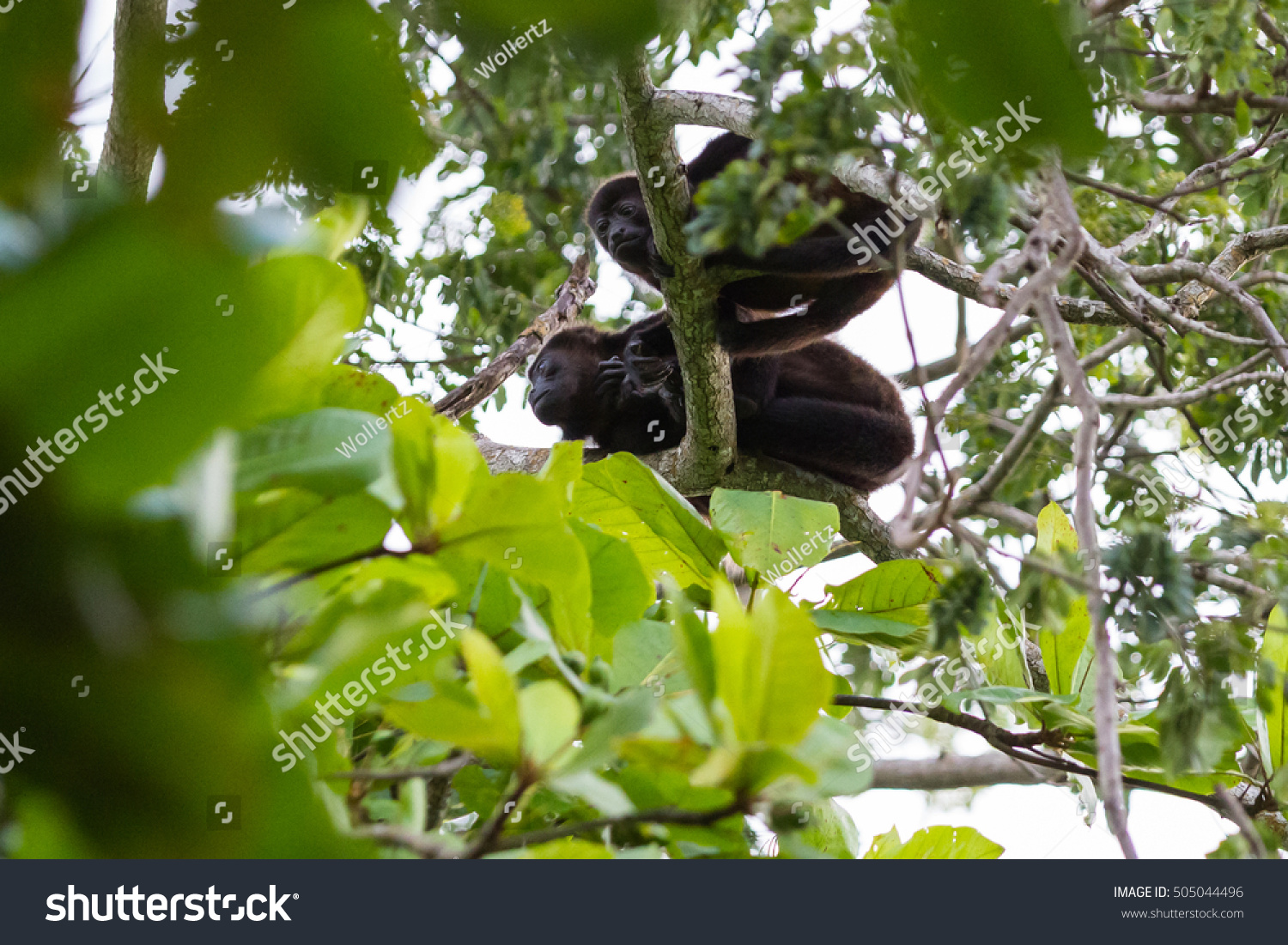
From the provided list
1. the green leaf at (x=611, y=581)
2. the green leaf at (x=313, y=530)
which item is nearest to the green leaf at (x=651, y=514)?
the green leaf at (x=611, y=581)

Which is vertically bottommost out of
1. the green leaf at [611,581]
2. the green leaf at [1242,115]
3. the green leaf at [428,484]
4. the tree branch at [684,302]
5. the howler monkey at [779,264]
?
the green leaf at [428,484]

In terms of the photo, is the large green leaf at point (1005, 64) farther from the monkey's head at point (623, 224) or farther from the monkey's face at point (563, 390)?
the monkey's face at point (563, 390)

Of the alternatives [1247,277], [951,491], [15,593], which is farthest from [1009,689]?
[1247,277]

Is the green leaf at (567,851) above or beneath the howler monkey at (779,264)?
beneath

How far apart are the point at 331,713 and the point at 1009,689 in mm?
944

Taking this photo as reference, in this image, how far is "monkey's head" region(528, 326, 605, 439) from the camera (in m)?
4.05

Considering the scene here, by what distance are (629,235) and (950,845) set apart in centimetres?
272

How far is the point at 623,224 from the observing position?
352 cm

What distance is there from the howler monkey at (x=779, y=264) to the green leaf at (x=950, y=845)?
172 centimetres

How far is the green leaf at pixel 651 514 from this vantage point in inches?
57.4

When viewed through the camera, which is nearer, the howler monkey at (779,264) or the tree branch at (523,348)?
the tree branch at (523,348)

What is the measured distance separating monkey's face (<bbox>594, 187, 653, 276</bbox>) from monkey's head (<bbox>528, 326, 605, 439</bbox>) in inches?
23.0

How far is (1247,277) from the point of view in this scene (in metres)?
2.34
